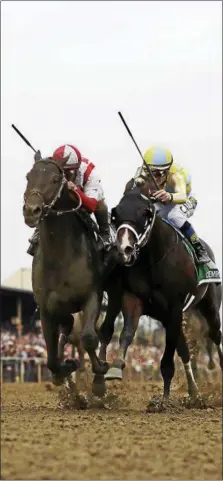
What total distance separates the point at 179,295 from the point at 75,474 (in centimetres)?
537

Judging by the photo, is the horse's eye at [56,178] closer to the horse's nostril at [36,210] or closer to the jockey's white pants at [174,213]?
the horse's nostril at [36,210]

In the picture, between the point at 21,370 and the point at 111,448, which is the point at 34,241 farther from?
the point at 21,370

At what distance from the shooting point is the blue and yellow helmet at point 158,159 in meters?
12.2

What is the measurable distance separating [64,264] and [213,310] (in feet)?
12.8

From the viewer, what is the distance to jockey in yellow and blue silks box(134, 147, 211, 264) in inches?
469

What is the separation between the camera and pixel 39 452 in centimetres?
709

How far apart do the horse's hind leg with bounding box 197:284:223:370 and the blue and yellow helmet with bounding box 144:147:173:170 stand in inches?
89.2

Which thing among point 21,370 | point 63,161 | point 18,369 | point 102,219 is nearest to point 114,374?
point 102,219

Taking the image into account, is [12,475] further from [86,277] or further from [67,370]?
[67,370]

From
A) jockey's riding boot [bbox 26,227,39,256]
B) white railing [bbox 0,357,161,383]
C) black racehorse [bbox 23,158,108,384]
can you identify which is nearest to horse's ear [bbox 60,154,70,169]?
black racehorse [bbox 23,158,108,384]

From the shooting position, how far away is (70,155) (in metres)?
11.1

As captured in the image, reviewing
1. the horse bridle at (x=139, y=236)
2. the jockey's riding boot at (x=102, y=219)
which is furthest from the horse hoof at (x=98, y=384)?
the jockey's riding boot at (x=102, y=219)

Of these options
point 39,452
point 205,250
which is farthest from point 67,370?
point 39,452

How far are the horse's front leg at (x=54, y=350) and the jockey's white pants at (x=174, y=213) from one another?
1952mm
